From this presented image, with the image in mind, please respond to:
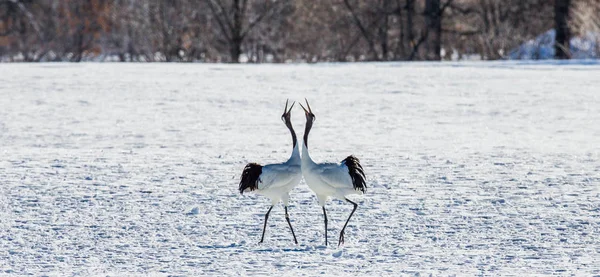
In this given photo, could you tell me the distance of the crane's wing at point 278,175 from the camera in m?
6.04

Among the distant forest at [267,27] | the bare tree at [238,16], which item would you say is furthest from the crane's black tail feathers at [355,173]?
the bare tree at [238,16]

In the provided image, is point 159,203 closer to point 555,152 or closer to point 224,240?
point 224,240

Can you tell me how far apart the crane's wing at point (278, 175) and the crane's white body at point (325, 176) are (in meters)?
0.06

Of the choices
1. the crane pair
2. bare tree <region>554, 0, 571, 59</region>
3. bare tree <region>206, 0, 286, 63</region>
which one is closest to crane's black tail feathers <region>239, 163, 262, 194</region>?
the crane pair

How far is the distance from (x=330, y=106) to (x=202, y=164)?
572cm

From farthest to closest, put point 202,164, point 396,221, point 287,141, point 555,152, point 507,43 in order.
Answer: point 507,43
point 287,141
point 555,152
point 202,164
point 396,221

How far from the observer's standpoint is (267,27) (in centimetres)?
3591

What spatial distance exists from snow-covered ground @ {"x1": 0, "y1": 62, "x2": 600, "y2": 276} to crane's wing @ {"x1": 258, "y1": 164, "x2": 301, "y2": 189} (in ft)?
1.51

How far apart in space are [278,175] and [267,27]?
30.1 metres

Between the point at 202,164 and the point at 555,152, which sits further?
the point at 555,152

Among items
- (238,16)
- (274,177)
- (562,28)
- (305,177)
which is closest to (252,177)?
(274,177)

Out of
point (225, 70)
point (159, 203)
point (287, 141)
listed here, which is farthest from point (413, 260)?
point (225, 70)

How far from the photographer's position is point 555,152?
10898 millimetres

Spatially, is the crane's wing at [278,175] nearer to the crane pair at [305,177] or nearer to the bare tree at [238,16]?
the crane pair at [305,177]
